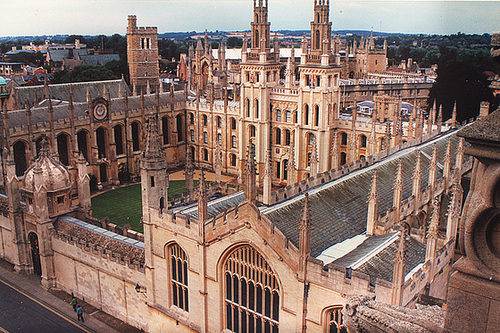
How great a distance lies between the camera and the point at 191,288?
60.4 feet

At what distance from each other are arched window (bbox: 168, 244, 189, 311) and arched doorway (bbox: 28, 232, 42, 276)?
35.8ft

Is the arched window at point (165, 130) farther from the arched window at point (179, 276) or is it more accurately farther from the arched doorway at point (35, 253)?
the arched window at point (179, 276)

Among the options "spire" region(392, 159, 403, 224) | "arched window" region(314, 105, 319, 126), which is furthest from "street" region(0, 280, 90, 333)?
"arched window" region(314, 105, 319, 126)

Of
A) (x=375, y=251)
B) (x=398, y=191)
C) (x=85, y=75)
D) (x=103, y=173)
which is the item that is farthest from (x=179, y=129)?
(x=375, y=251)

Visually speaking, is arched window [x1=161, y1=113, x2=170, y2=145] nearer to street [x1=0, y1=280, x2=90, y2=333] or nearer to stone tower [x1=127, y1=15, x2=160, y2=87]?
stone tower [x1=127, y1=15, x2=160, y2=87]

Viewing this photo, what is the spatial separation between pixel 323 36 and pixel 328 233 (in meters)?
25.8

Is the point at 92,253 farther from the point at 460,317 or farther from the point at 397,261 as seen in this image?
the point at 460,317

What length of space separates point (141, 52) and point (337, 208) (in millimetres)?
56177

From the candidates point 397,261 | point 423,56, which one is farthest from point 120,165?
point 423,56

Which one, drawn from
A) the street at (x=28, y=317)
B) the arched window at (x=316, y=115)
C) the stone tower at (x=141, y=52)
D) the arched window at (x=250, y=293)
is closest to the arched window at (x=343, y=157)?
the arched window at (x=316, y=115)

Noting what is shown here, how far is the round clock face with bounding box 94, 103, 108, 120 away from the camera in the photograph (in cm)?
4281

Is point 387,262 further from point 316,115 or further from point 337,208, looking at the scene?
point 316,115

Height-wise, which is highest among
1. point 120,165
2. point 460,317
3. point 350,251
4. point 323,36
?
point 323,36

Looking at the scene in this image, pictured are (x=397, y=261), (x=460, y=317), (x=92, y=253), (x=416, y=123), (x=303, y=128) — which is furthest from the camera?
(x=303, y=128)
